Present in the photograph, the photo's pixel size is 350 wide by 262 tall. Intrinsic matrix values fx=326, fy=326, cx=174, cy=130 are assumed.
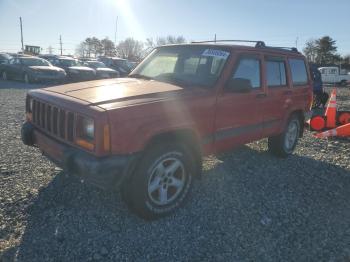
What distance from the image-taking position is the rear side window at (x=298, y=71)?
579cm

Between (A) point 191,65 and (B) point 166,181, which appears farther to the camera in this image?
(A) point 191,65

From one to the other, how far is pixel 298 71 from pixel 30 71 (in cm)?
1575

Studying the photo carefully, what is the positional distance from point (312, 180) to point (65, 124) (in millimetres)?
3789

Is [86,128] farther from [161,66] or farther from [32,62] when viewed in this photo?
[32,62]

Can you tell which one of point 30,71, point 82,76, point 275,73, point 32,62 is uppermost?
point 32,62

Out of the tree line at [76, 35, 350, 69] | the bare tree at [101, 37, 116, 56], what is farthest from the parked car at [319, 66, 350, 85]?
the bare tree at [101, 37, 116, 56]

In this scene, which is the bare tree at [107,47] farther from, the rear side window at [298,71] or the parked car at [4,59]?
the rear side window at [298,71]

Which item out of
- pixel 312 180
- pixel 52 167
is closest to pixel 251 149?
pixel 312 180

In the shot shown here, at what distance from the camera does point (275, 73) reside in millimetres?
5277

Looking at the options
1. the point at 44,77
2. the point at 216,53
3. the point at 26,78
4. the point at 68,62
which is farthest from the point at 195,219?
the point at 68,62

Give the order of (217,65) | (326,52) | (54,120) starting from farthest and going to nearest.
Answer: (326,52), (217,65), (54,120)

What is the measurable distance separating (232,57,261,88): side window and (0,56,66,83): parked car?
15150mm

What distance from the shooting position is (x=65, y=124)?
341 cm

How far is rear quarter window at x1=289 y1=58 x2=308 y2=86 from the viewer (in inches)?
228
